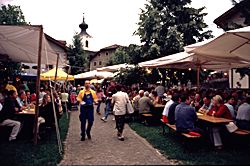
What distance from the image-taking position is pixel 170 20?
20859 mm

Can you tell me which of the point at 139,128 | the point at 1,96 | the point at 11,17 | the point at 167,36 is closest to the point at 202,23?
the point at 167,36

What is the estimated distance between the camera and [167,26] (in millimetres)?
21141

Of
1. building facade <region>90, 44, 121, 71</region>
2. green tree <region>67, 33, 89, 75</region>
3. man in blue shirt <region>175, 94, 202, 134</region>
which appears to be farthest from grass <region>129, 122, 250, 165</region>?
building facade <region>90, 44, 121, 71</region>

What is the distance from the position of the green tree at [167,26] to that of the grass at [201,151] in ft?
37.8

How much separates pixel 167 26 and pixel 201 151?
49.8 feet

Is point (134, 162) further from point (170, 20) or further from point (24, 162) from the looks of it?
point (170, 20)

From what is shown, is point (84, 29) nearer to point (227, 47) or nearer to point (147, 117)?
point (147, 117)

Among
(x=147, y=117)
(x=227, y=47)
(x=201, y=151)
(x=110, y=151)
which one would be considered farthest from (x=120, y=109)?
(x=227, y=47)

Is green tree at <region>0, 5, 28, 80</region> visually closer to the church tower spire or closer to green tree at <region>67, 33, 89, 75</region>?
green tree at <region>67, 33, 89, 75</region>

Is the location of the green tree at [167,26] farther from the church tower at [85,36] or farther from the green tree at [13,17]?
the church tower at [85,36]

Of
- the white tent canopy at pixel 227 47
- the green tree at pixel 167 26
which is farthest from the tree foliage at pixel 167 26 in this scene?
the white tent canopy at pixel 227 47

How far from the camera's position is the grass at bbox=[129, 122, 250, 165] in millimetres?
6305

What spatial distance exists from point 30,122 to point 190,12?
15441 mm

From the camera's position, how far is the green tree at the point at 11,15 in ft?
92.6
